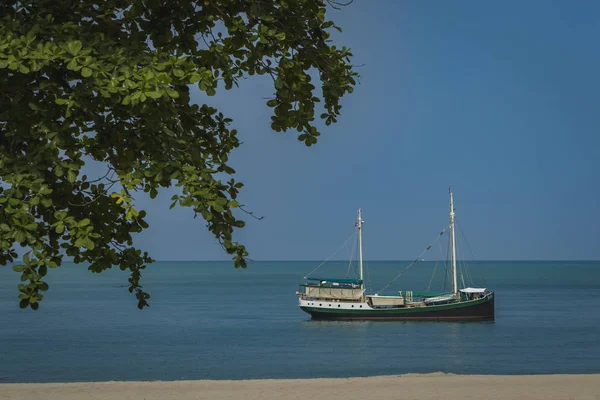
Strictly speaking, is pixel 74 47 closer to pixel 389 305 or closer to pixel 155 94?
pixel 155 94

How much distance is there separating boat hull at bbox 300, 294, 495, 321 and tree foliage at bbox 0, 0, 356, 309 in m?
71.6

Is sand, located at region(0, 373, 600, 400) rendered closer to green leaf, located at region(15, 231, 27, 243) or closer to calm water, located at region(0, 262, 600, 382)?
green leaf, located at region(15, 231, 27, 243)

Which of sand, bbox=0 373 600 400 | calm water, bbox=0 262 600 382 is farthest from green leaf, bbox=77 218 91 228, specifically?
calm water, bbox=0 262 600 382

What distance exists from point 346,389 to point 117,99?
20.8m

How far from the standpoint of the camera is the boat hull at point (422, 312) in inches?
3051

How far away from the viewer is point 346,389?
82.3 feet

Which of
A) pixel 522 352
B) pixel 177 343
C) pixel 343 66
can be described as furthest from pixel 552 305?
pixel 343 66

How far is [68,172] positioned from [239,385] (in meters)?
21.4

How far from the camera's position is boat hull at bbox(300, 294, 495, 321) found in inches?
3051

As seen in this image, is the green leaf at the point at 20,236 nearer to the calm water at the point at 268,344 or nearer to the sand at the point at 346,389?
the sand at the point at 346,389

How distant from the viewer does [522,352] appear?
193 feet

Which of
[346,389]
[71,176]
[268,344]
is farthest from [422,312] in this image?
[71,176]

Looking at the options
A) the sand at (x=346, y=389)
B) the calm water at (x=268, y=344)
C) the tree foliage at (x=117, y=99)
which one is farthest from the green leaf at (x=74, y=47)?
the calm water at (x=268, y=344)

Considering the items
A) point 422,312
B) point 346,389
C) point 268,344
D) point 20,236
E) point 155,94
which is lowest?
point 268,344
